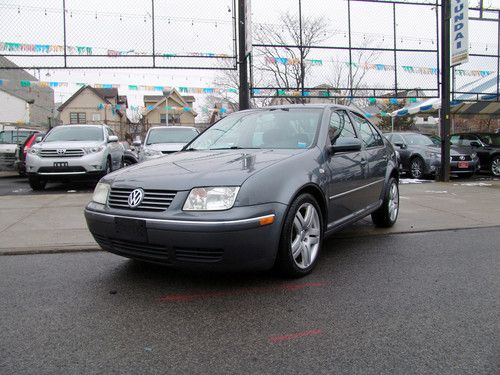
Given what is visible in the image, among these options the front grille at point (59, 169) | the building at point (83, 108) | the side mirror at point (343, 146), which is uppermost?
the building at point (83, 108)

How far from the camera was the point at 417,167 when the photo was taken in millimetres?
13625

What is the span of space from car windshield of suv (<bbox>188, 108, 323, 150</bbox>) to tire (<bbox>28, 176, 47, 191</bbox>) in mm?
6480

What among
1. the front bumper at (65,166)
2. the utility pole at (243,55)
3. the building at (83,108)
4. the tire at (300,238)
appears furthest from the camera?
the building at (83,108)

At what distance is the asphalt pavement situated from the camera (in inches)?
100.0

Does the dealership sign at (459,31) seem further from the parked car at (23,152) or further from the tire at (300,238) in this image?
the parked car at (23,152)

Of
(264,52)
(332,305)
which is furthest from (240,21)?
(332,305)

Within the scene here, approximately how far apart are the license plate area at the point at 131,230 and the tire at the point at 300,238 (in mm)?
1065

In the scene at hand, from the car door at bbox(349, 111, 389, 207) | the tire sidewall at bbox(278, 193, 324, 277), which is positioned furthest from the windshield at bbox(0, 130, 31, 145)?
the tire sidewall at bbox(278, 193, 324, 277)

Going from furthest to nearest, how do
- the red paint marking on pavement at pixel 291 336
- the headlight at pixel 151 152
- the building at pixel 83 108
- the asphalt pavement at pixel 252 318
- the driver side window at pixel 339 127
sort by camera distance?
the building at pixel 83 108, the headlight at pixel 151 152, the driver side window at pixel 339 127, the red paint marking on pavement at pixel 291 336, the asphalt pavement at pixel 252 318

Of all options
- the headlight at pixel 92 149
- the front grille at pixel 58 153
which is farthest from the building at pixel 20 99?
the headlight at pixel 92 149

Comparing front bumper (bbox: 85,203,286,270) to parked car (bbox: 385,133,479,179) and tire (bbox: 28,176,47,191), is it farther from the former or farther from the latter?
parked car (bbox: 385,133,479,179)

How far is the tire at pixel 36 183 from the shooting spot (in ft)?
33.7

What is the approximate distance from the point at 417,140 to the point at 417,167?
1.04 metres

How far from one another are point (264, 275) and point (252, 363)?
4.85 ft
